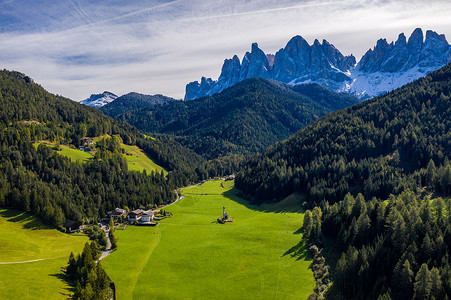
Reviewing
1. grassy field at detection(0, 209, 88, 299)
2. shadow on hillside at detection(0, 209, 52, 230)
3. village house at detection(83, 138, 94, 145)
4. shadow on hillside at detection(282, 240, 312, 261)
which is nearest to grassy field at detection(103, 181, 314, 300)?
shadow on hillside at detection(282, 240, 312, 261)

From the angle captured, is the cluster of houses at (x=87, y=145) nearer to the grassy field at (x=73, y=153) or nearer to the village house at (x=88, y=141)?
the village house at (x=88, y=141)

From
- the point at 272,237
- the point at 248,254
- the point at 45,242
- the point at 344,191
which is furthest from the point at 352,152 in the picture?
the point at 45,242

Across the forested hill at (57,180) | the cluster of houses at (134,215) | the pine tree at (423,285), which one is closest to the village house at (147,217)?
the cluster of houses at (134,215)

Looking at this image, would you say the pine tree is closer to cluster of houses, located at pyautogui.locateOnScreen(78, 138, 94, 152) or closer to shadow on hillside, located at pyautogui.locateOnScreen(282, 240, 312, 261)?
shadow on hillside, located at pyautogui.locateOnScreen(282, 240, 312, 261)

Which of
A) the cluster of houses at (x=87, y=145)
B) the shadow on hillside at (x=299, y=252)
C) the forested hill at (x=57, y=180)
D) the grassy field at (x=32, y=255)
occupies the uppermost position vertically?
the cluster of houses at (x=87, y=145)

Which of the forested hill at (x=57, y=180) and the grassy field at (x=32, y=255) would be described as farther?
the forested hill at (x=57, y=180)

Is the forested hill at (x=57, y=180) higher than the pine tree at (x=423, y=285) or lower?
higher

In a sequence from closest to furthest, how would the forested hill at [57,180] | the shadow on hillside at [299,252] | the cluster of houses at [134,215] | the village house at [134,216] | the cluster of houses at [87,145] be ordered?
the shadow on hillside at [299,252], the forested hill at [57,180], the cluster of houses at [134,215], the village house at [134,216], the cluster of houses at [87,145]
